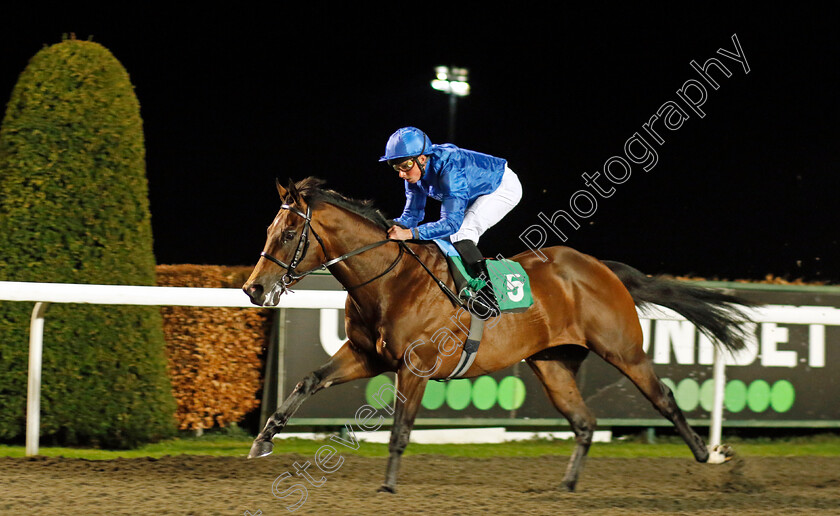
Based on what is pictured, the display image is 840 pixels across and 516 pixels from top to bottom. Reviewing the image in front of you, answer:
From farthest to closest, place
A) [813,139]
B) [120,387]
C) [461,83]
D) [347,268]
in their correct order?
[813,139], [461,83], [120,387], [347,268]

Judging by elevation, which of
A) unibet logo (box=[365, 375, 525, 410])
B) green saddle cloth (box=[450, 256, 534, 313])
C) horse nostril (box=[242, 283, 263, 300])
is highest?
green saddle cloth (box=[450, 256, 534, 313])

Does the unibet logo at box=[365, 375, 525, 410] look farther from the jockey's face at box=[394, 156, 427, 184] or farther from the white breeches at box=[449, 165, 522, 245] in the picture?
the jockey's face at box=[394, 156, 427, 184]

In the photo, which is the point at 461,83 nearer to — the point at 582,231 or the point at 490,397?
the point at 582,231

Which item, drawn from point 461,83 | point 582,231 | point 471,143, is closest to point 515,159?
point 471,143

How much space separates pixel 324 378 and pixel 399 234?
723mm

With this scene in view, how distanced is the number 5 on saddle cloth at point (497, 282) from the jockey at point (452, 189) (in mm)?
34

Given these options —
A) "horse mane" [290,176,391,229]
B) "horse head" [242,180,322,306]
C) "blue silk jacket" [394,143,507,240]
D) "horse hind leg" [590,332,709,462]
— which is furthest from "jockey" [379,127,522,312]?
"horse hind leg" [590,332,709,462]

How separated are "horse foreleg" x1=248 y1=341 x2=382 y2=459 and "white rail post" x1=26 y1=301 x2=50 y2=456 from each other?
134 cm

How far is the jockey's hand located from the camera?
12.6ft

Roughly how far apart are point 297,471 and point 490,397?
1655 mm

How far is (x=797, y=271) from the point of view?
592 inches

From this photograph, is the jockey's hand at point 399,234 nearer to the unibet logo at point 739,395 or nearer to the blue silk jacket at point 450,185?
the blue silk jacket at point 450,185

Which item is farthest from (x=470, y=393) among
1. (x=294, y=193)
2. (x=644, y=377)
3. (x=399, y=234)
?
(x=294, y=193)

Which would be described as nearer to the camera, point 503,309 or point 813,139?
point 503,309
